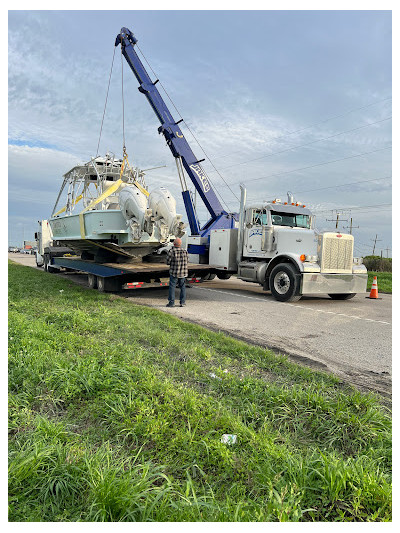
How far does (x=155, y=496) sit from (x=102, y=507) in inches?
11.7

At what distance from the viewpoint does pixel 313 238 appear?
11.4 metres

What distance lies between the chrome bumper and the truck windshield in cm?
217

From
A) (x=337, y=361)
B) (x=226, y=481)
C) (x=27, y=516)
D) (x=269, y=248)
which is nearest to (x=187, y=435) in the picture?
(x=226, y=481)

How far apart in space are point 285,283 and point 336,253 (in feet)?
5.31

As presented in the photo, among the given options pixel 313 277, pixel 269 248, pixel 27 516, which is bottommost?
pixel 27 516

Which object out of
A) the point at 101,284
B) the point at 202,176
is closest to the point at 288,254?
the point at 101,284

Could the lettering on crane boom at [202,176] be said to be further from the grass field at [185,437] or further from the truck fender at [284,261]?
the grass field at [185,437]

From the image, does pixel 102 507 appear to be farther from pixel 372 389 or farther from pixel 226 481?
pixel 372 389

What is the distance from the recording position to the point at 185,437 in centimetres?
276

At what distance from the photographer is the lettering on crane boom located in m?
15.6

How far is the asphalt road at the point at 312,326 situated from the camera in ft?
15.9

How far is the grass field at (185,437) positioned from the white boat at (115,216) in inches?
195

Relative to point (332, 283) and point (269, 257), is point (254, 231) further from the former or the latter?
point (332, 283)

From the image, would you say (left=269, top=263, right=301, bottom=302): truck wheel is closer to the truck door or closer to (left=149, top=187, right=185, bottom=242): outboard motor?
the truck door
